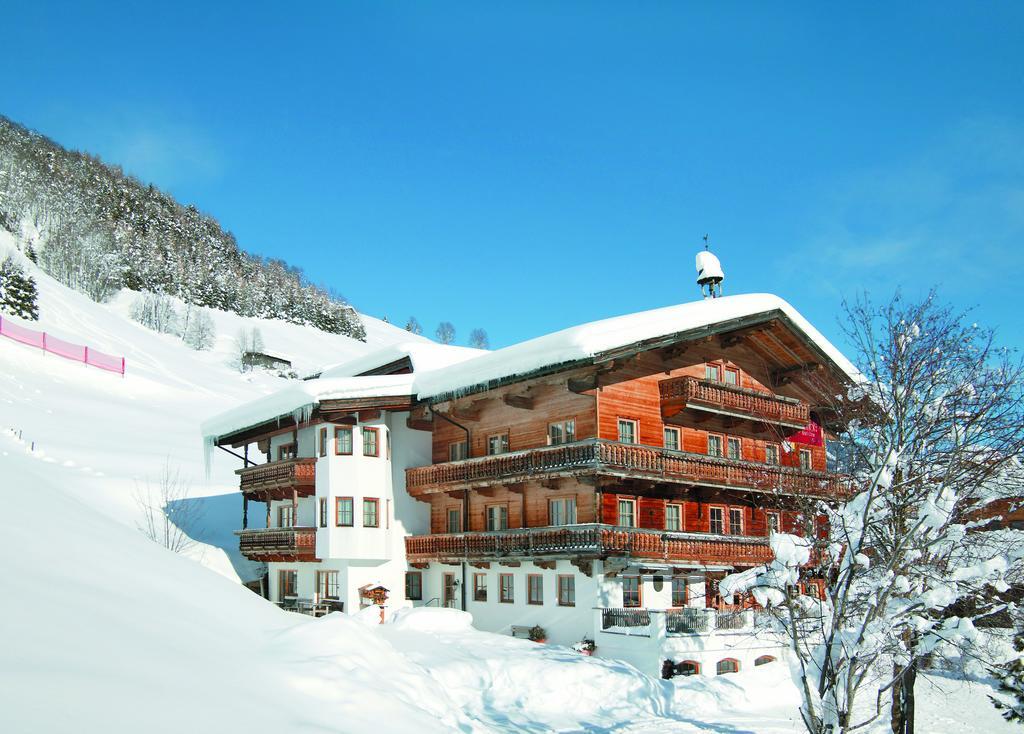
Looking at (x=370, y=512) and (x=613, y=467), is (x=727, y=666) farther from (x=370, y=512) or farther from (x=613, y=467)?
(x=370, y=512)

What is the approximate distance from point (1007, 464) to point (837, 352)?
16.9m

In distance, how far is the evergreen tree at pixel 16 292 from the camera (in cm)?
6550

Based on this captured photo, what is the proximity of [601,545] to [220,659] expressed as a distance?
50.3 ft

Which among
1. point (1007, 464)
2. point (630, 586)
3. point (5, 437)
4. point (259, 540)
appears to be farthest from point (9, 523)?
point (5, 437)

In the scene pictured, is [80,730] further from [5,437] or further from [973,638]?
[5,437]

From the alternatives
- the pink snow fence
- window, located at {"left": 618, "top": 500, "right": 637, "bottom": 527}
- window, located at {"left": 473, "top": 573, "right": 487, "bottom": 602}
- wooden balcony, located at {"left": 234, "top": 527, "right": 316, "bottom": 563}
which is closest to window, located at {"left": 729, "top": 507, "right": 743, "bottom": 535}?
window, located at {"left": 618, "top": 500, "right": 637, "bottom": 527}

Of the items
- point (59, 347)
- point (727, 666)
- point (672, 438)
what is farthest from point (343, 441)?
point (59, 347)

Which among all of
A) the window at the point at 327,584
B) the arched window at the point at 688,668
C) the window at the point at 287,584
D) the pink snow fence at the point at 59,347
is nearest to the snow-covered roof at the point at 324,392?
the window at the point at 327,584

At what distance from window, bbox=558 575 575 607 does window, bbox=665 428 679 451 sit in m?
5.52

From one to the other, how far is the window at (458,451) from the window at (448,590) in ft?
13.7

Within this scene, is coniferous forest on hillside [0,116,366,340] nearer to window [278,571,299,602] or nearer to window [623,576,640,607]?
window [278,571,299,602]

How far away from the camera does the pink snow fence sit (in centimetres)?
6091

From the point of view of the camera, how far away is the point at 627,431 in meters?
26.6

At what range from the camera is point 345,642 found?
492 inches
